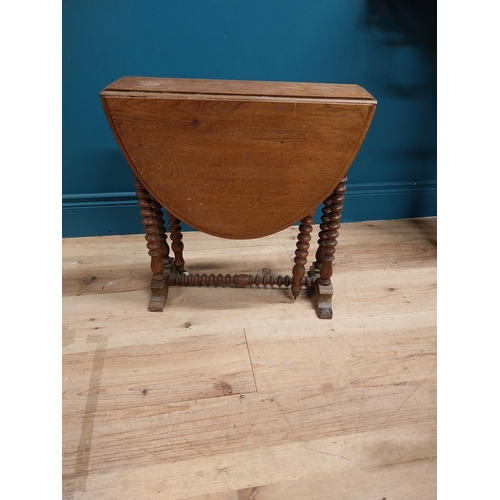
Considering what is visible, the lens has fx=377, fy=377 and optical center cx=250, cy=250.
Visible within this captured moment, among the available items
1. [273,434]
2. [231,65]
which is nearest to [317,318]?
[273,434]

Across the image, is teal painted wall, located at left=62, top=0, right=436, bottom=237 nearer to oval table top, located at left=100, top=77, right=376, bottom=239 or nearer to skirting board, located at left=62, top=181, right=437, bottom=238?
skirting board, located at left=62, top=181, right=437, bottom=238

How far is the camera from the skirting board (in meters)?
1.76

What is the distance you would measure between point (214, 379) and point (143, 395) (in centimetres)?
21

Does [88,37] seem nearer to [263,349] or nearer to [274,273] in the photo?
[274,273]

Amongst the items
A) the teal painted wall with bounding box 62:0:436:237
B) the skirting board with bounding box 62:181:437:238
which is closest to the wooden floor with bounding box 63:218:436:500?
the skirting board with bounding box 62:181:437:238

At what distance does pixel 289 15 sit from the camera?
154 centimetres

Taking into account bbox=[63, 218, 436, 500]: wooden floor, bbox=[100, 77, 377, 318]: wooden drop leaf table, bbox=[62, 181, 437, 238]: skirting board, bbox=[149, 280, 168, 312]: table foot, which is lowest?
bbox=[63, 218, 436, 500]: wooden floor

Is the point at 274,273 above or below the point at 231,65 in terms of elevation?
below

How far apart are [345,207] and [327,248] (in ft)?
2.32

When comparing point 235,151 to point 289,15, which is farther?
point 289,15

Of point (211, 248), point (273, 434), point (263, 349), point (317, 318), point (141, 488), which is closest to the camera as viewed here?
point (141, 488)

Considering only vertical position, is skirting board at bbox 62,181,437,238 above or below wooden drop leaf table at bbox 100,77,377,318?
below

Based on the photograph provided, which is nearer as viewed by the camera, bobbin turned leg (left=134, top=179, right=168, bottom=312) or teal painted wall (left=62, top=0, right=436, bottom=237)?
bobbin turned leg (left=134, top=179, right=168, bottom=312)

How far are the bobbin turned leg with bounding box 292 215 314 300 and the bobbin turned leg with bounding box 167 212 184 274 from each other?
46cm
